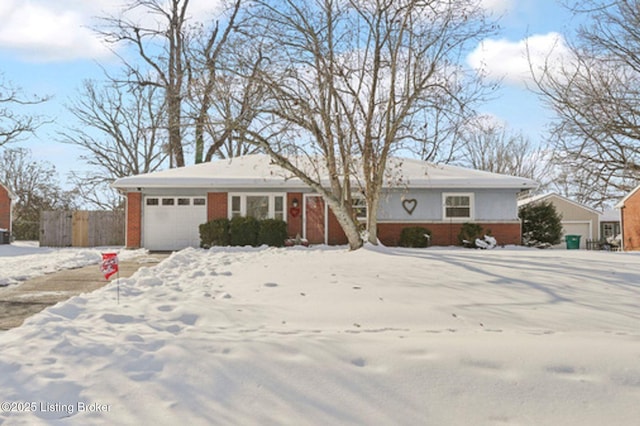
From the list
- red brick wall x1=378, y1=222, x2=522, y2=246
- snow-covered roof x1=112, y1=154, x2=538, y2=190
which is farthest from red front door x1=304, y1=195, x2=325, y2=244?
red brick wall x1=378, y1=222, x2=522, y2=246

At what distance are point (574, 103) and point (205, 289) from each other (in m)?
13.6

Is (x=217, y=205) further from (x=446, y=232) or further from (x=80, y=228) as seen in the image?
(x=446, y=232)

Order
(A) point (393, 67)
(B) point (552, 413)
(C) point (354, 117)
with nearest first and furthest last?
(B) point (552, 413), (A) point (393, 67), (C) point (354, 117)

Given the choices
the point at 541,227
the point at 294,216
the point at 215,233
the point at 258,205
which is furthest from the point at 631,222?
the point at 215,233

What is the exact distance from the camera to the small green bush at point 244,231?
16.9 meters

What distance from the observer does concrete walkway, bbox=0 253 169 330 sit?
6176 millimetres

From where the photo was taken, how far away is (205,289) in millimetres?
7375

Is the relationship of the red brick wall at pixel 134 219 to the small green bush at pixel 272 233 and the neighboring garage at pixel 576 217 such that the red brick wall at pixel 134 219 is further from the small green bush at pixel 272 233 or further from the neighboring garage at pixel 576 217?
the neighboring garage at pixel 576 217

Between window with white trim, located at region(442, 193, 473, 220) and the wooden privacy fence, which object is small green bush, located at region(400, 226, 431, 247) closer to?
window with white trim, located at region(442, 193, 473, 220)

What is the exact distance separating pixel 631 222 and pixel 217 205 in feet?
66.2

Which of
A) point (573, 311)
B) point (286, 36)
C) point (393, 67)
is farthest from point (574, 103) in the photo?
point (573, 311)

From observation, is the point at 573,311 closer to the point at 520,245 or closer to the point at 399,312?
the point at 399,312

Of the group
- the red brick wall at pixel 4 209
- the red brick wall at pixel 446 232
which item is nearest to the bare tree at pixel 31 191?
the red brick wall at pixel 4 209

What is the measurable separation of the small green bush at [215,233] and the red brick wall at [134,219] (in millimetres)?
2917
